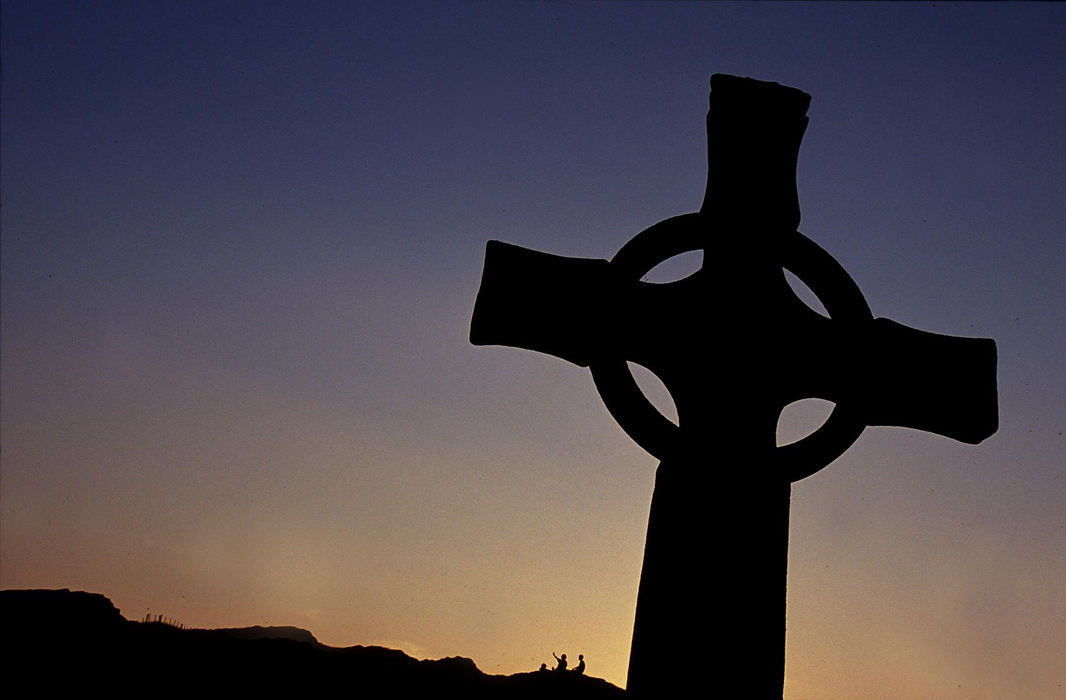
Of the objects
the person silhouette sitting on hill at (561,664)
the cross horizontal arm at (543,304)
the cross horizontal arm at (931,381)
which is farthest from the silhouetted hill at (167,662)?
the cross horizontal arm at (931,381)

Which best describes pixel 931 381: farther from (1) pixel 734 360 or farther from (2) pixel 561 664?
(2) pixel 561 664

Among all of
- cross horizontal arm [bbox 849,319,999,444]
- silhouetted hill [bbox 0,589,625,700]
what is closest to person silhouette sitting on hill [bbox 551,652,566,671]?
silhouetted hill [bbox 0,589,625,700]

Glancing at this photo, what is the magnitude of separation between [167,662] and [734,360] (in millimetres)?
5657

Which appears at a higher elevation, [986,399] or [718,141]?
[718,141]

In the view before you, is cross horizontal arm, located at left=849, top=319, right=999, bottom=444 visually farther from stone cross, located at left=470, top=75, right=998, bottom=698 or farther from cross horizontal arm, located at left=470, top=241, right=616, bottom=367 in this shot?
cross horizontal arm, located at left=470, top=241, right=616, bottom=367

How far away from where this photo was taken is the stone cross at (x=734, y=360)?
3264mm

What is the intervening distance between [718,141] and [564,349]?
104 centimetres

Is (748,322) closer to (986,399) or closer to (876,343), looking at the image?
(876,343)

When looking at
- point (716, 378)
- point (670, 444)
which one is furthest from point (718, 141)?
point (670, 444)

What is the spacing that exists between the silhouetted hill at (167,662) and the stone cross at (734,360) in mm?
5062

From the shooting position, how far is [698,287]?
3.71 meters

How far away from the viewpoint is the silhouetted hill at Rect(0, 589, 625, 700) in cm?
685

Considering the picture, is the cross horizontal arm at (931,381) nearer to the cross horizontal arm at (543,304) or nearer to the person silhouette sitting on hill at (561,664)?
the cross horizontal arm at (543,304)

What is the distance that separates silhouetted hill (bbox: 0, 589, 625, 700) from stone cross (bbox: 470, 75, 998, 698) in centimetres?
506
